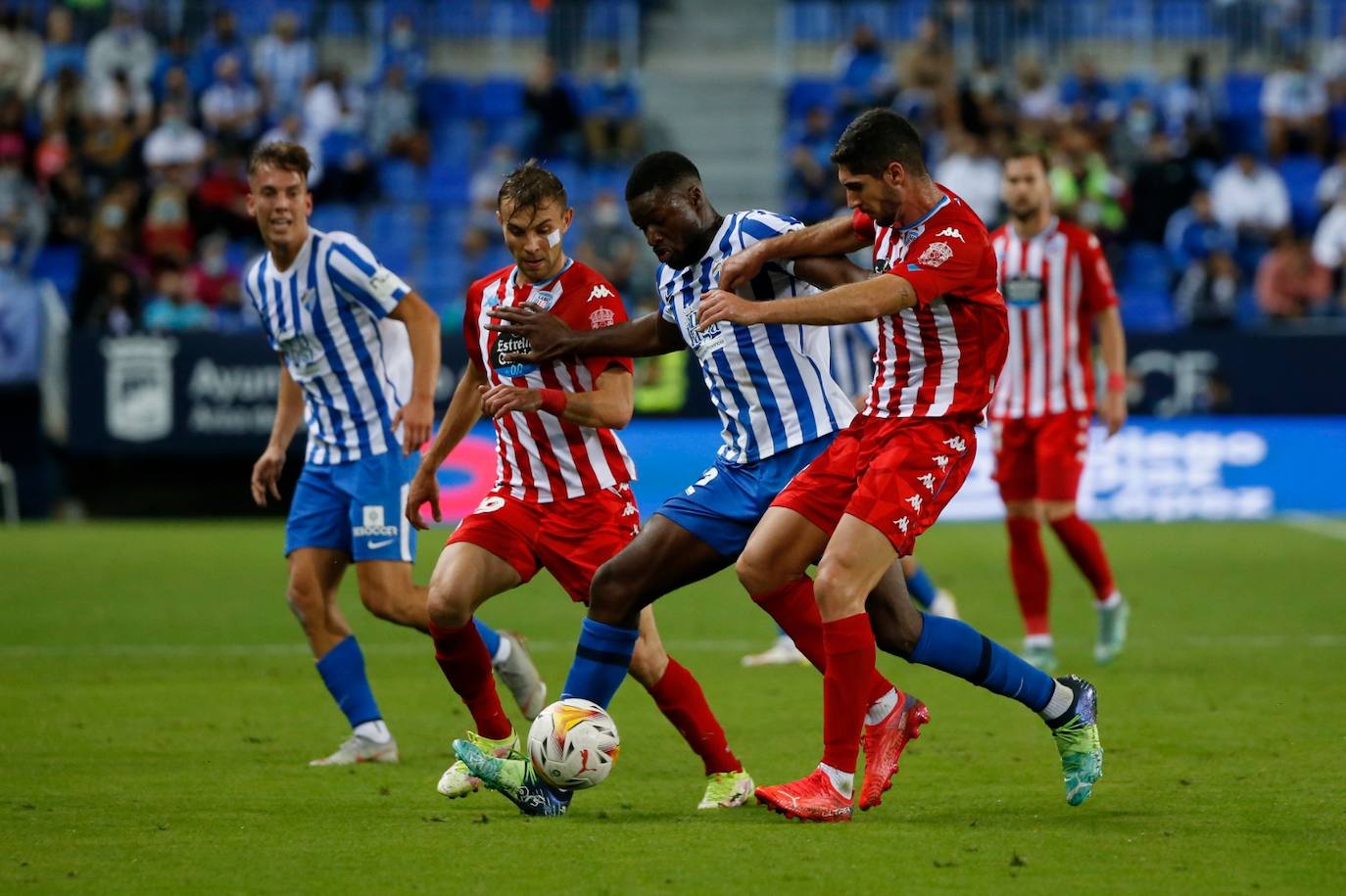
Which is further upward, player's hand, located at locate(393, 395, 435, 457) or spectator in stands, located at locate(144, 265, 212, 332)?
player's hand, located at locate(393, 395, 435, 457)

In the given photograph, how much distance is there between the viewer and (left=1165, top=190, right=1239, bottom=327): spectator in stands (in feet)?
63.8

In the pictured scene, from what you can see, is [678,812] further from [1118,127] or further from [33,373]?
[1118,127]

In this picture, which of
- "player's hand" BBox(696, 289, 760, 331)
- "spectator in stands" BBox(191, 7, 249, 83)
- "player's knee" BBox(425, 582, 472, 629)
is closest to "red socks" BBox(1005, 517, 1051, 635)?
"player's knee" BBox(425, 582, 472, 629)

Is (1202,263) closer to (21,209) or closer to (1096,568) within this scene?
(1096,568)

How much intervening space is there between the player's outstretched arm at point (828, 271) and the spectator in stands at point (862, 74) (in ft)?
52.9

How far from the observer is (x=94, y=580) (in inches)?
521

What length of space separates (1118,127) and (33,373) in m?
12.7

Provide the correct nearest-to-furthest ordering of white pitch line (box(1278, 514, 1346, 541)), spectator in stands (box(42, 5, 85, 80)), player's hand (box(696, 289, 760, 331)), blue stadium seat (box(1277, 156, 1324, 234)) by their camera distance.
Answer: player's hand (box(696, 289, 760, 331)) → white pitch line (box(1278, 514, 1346, 541)) → blue stadium seat (box(1277, 156, 1324, 234)) → spectator in stands (box(42, 5, 85, 80))

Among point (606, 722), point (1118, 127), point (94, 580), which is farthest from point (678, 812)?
point (1118, 127)

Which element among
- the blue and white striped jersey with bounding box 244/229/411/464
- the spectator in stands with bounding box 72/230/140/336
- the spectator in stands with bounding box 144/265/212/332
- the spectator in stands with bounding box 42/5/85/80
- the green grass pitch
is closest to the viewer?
the green grass pitch

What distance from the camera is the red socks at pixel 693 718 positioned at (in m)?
6.23

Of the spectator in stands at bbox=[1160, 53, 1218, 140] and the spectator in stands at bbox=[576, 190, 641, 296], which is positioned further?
the spectator in stands at bbox=[1160, 53, 1218, 140]

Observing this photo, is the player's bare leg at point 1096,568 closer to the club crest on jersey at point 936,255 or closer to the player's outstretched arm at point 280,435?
the player's outstretched arm at point 280,435

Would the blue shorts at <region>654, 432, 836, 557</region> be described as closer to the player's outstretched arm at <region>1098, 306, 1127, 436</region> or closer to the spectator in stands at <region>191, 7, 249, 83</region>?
the player's outstretched arm at <region>1098, 306, 1127, 436</region>
